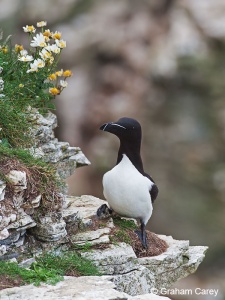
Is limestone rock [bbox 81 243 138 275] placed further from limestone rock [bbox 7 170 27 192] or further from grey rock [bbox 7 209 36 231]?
limestone rock [bbox 7 170 27 192]

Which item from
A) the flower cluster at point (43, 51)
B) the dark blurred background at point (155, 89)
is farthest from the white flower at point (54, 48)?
the dark blurred background at point (155, 89)

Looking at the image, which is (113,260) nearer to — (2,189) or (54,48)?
(2,189)

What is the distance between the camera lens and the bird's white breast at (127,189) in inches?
395

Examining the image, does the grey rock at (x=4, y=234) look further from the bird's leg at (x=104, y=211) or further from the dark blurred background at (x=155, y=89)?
the dark blurred background at (x=155, y=89)

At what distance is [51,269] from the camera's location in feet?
28.5

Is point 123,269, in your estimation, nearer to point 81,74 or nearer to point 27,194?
point 27,194

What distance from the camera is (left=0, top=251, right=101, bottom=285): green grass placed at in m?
8.37

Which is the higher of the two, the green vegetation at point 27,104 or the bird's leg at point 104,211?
the green vegetation at point 27,104

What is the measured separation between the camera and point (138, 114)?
28.9m

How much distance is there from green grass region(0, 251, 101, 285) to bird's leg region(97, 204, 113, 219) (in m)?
1.01

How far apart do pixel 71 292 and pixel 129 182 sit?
2275 mm

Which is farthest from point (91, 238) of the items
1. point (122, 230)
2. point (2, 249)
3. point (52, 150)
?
point (52, 150)

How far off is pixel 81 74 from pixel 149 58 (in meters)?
2.44

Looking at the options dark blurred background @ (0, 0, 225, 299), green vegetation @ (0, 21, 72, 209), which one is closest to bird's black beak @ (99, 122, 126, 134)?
green vegetation @ (0, 21, 72, 209)
